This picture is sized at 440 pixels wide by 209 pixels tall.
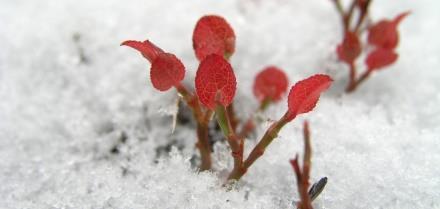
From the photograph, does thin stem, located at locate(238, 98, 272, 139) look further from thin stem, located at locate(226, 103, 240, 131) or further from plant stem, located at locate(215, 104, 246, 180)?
plant stem, located at locate(215, 104, 246, 180)

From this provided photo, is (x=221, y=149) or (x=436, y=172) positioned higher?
(x=221, y=149)

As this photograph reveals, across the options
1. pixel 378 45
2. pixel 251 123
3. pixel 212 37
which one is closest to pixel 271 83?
pixel 251 123

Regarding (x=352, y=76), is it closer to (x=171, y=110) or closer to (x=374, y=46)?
(x=374, y=46)

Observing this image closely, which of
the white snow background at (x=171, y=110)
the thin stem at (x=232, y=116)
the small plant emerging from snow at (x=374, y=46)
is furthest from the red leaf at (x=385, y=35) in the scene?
the thin stem at (x=232, y=116)

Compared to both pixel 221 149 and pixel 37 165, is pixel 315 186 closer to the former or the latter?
pixel 221 149

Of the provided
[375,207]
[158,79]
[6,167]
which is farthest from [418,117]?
[6,167]
